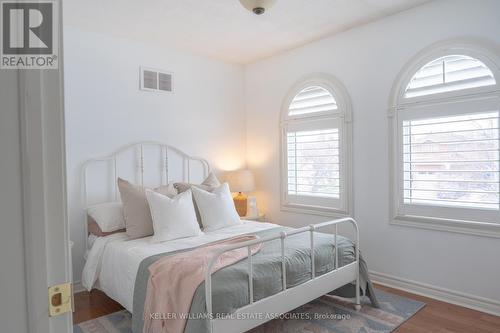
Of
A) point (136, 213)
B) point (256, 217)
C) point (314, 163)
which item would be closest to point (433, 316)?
point (314, 163)

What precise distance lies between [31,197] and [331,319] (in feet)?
8.06

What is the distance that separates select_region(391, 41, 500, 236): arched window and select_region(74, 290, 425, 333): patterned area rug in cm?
79

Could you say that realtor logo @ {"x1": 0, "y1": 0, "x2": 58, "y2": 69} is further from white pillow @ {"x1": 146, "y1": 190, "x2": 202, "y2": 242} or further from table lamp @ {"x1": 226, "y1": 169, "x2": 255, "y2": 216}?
table lamp @ {"x1": 226, "y1": 169, "x2": 255, "y2": 216}

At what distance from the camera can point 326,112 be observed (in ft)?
12.4

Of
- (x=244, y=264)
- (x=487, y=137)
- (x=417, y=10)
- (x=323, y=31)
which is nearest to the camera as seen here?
(x=244, y=264)

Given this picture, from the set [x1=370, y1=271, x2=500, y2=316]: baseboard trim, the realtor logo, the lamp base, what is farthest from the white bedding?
the realtor logo

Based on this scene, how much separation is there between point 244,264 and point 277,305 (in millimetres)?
337

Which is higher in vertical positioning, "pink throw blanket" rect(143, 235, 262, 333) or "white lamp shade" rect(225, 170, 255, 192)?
"white lamp shade" rect(225, 170, 255, 192)

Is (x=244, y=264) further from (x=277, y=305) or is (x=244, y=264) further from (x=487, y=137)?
(x=487, y=137)

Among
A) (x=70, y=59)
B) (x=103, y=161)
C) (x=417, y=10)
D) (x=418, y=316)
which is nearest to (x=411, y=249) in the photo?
(x=418, y=316)

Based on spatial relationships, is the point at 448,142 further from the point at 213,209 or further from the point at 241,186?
the point at 241,186

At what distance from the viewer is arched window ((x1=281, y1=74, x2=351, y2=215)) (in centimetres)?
364

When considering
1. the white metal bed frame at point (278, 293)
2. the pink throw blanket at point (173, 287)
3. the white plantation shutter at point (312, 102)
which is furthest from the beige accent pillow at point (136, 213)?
the white plantation shutter at point (312, 102)

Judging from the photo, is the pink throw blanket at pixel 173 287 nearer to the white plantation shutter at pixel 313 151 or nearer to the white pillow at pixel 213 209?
the white pillow at pixel 213 209
